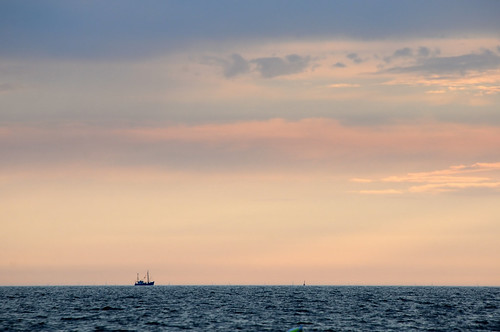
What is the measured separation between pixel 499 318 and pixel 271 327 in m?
44.3

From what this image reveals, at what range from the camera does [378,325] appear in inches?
3738

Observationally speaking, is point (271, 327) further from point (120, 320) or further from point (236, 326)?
point (120, 320)

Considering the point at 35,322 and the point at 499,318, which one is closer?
the point at 35,322

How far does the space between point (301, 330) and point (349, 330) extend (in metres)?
9.52

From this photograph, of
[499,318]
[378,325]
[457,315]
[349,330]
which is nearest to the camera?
[349,330]

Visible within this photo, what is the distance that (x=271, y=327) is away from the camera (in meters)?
90.6

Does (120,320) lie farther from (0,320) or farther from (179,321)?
(0,320)

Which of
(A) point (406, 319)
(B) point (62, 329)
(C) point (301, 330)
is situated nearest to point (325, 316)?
(A) point (406, 319)

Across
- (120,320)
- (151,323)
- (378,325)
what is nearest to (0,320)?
(120,320)

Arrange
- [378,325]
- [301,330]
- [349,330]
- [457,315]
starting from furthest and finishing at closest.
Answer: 1. [457,315]
2. [378,325]
3. [349,330]
4. [301,330]

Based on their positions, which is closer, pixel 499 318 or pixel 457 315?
pixel 499 318

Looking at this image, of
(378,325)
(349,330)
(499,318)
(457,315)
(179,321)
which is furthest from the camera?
(457,315)

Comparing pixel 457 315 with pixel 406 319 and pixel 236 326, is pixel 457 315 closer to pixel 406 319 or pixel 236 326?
pixel 406 319

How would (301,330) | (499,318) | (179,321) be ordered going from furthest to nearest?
(499,318), (179,321), (301,330)
